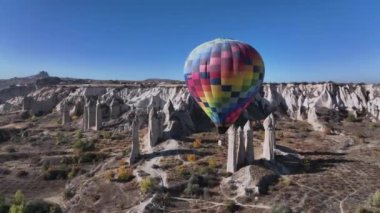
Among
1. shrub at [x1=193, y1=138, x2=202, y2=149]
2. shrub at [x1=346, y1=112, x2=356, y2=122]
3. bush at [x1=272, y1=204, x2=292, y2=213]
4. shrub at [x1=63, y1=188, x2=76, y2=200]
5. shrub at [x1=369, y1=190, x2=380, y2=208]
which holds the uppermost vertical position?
shrub at [x1=346, y1=112, x2=356, y2=122]

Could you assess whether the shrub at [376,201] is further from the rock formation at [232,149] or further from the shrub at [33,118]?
the shrub at [33,118]

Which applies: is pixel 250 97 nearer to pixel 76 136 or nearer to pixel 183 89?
pixel 76 136

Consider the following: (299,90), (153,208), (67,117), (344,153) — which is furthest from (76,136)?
(299,90)

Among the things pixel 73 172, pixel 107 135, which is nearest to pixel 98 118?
pixel 107 135

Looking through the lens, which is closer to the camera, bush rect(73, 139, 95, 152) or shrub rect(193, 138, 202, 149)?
shrub rect(193, 138, 202, 149)

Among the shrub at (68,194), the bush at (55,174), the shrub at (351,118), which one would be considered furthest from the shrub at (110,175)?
the shrub at (351,118)

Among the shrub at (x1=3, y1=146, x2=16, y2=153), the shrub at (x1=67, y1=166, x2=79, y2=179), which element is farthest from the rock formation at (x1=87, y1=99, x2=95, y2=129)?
the shrub at (x1=67, y1=166, x2=79, y2=179)

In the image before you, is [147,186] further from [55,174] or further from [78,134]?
[78,134]

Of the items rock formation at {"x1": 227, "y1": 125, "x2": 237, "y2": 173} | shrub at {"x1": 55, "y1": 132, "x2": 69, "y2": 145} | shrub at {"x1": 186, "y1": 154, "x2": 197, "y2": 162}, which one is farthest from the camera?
shrub at {"x1": 55, "y1": 132, "x2": 69, "y2": 145}

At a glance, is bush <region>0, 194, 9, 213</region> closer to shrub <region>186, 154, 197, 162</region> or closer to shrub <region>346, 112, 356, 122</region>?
shrub <region>186, 154, 197, 162</region>
